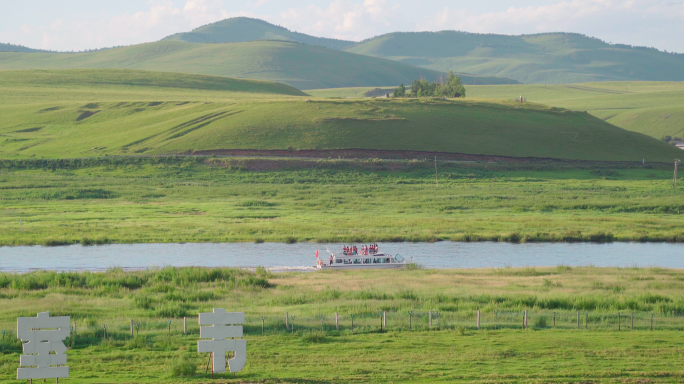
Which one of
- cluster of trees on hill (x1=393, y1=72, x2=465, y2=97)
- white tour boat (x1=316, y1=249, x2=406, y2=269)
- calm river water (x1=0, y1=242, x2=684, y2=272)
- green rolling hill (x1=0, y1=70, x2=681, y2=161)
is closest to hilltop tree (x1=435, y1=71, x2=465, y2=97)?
cluster of trees on hill (x1=393, y1=72, x2=465, y2=97)

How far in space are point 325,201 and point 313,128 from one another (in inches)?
1559

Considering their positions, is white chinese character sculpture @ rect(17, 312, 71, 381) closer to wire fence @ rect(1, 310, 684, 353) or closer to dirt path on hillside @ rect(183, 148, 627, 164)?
wire fence @ rect(1, 310, 684, 353)

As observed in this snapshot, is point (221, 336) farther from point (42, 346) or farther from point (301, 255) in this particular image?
point (301, 255)

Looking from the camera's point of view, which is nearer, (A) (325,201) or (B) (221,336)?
(B) (221,336)

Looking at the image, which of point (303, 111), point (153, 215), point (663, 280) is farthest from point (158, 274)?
point (303, 111)

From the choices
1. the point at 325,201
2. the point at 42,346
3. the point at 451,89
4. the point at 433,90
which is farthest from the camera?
the point at 433,90

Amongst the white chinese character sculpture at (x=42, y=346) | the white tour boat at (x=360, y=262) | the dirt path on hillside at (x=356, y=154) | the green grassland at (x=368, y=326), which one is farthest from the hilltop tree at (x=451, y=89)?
the white chinese character sculpture at (x=42, y=346)

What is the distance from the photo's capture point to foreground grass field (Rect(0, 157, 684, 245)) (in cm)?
6034

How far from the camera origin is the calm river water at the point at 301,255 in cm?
4916

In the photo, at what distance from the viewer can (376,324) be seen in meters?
25.9

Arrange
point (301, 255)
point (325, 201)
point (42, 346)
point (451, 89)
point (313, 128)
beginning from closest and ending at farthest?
1. point (42, 346)
2. point (301, 255)
3. point (325, 201)
4. point (313, 128)
5. point (451, 89)

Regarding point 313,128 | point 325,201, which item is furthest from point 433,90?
point 325,201

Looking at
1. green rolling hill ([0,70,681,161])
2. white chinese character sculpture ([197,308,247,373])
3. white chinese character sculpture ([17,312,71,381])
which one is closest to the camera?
white chinese character sculpture ([17,312,71,381])

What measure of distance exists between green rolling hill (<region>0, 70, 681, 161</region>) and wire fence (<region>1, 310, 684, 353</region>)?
267ft
